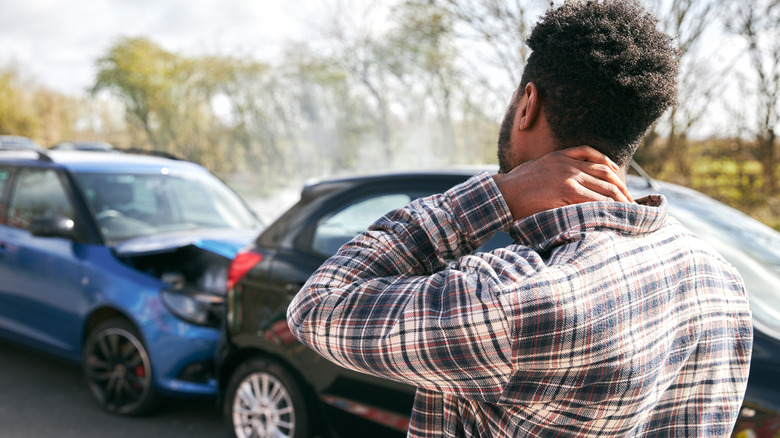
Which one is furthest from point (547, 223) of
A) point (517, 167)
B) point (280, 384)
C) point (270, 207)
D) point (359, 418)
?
point (270, 207)

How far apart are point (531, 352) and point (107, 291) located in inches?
151

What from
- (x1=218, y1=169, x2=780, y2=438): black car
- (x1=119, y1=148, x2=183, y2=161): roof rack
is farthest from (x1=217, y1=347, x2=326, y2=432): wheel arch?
(x1=119, y1=148, x2=183, y2=161): roof rack

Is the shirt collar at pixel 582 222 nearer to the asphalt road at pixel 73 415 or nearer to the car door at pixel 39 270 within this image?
the asphalt road at pixel 73 415

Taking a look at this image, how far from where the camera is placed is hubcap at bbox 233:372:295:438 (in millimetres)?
3246

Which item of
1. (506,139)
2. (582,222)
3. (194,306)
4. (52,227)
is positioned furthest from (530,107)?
(52,227)

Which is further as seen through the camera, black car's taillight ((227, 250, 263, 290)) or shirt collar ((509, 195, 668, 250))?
black car's taillight ((227, 250, 263, 290))

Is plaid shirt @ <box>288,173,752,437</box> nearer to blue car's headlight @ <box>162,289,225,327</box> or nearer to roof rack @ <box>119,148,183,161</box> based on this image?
blue car's headlight @ <box>162,289,225,327</box>

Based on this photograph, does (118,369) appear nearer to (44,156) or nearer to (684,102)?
(44,156)

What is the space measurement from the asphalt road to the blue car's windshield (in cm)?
121

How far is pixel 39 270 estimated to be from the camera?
461 centimetres

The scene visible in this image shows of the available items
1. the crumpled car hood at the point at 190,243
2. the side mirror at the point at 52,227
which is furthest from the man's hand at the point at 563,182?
the side mirror at the point at 52,227

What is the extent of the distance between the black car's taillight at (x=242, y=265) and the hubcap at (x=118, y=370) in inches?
42.2

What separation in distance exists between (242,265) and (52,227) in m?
1.87

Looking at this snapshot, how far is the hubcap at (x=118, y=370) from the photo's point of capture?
409cm
